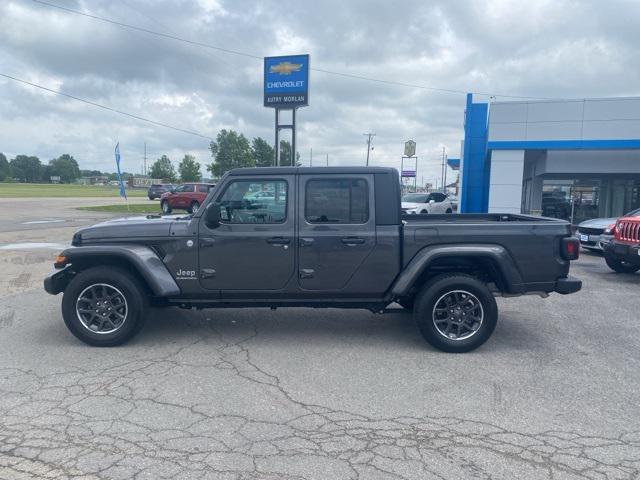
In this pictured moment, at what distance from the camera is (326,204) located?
5.45m

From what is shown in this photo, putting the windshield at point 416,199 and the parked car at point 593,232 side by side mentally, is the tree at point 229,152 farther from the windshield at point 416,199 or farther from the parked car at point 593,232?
the parked car at point 593,232

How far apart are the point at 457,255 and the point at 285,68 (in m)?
21.3

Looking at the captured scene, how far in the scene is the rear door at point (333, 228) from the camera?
5.32 meters

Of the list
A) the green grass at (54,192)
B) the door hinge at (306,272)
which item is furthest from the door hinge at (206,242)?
the green grass at (54,192)

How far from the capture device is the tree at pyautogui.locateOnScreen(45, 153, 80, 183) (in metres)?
136

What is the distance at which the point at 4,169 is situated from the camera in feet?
407

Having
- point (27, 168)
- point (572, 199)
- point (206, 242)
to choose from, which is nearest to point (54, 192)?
point (572, 199)

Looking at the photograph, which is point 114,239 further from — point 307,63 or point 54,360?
point 307,63

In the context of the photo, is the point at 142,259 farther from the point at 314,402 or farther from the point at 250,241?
the point at 314,402

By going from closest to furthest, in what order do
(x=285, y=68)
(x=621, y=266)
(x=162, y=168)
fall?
1. (x=621, y=266)
2. (x=285, y=68)
3. (x=162, y=168)

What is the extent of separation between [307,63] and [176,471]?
23161 mm

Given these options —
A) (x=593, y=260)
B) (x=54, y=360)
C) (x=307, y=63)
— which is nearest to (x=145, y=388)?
(x=54, y=360)

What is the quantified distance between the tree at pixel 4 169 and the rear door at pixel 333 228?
135m

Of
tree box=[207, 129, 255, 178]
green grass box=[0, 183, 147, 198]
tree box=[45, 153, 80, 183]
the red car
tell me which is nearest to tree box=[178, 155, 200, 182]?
green grass box=[0, 183, 147, 198]
